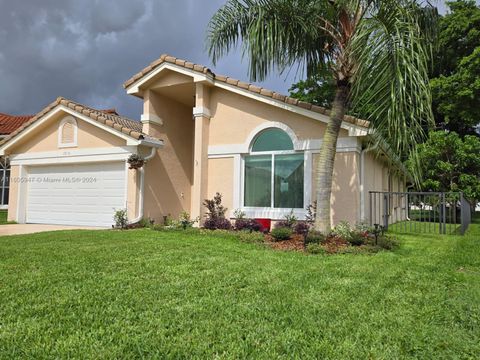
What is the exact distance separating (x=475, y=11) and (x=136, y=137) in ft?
76.7

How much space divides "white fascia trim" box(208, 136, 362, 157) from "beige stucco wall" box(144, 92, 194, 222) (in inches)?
80.6

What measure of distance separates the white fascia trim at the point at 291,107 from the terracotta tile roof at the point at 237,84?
85 millimetres

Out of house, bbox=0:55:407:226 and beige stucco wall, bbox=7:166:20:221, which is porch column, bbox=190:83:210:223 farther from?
beige stucco wall, bbox=7:166:20:221

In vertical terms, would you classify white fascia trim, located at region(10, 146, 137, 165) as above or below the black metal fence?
→ above

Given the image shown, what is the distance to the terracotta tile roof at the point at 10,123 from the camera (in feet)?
72.0

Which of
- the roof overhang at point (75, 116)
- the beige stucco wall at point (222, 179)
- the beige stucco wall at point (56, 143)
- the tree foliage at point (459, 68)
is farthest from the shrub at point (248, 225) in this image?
the tree foliage at point (459, 68)

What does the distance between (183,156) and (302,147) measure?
540cm

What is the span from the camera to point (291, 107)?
1048 centimetres

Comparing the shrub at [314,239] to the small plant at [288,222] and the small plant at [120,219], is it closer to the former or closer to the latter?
the small plant at [288,222]

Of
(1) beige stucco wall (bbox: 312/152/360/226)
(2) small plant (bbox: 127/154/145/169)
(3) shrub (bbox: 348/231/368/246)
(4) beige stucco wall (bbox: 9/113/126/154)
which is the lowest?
(3) shrub (bbox: 348/231/368/246)

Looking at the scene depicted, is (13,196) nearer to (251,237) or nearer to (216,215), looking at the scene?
(216,215)

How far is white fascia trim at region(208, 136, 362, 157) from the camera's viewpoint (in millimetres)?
9883

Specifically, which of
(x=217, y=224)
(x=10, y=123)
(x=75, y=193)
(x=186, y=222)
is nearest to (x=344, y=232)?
(x=217, y=224)

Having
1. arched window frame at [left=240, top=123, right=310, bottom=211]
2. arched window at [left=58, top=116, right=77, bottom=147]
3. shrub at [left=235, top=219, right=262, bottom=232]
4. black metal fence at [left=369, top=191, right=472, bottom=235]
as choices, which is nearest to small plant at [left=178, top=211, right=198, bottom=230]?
shrub at [left=235, top=219, right=262, bottom=232]
